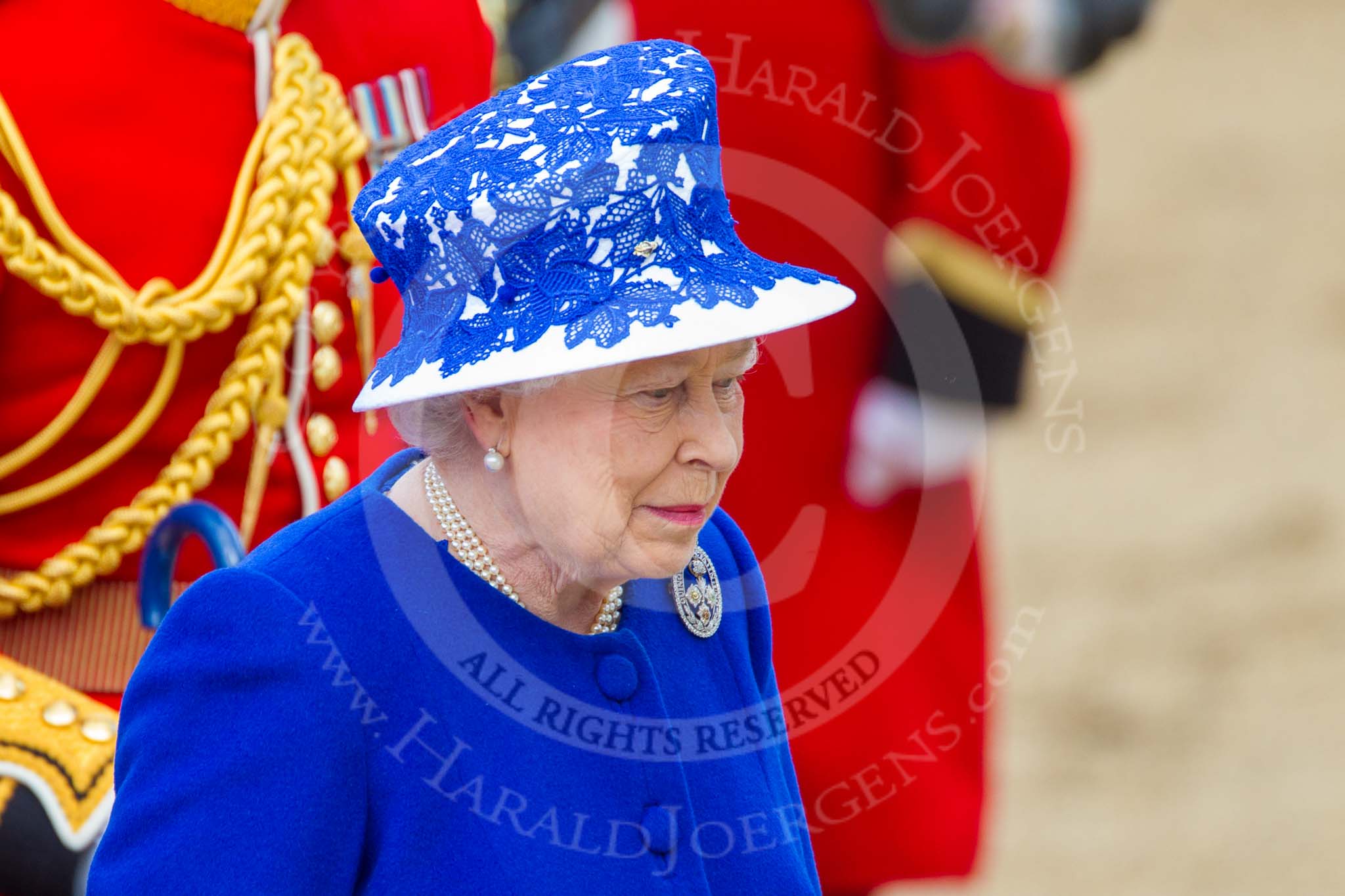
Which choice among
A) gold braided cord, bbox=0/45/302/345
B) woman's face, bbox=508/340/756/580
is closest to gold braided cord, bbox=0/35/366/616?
gold braided cord, bbox=0/45/302/345

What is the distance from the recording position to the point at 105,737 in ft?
7.00

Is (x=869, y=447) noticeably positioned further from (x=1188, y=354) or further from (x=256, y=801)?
(x=1188, y=354)

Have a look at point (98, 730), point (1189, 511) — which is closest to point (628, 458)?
point (98, 730)

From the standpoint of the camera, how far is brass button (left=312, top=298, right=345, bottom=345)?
243cm

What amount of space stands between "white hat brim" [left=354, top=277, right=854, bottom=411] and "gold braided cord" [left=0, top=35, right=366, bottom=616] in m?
0.60

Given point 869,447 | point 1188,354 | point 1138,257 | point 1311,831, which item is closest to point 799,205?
point 869,447

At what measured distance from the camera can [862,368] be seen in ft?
10.5

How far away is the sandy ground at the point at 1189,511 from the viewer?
514cm

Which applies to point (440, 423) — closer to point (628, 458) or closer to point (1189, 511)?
point (628, 458)

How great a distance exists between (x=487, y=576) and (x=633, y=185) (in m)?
0.40

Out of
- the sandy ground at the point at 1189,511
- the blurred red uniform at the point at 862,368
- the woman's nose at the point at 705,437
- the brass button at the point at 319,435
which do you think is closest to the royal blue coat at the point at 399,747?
the woman's nose at the point at 705,437

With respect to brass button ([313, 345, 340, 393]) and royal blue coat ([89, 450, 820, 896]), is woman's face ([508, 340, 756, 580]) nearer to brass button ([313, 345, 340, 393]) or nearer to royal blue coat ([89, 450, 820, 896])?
royal blue coat ([89, 450, 820, 896])
